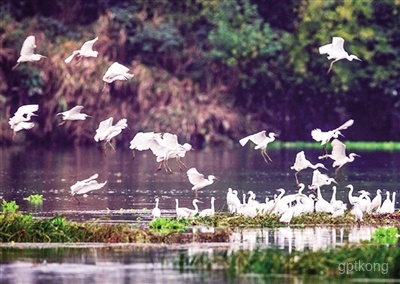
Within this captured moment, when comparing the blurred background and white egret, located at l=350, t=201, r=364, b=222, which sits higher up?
the blurred background

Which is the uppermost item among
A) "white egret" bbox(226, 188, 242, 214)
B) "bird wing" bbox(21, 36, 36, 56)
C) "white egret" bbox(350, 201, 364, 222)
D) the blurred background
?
the blurred background

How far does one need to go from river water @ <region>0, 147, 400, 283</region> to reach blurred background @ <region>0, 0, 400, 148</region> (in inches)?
93.9

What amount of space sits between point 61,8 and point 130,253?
45.8 m

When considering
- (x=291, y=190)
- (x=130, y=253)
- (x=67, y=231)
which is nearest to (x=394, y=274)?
(x=130, y=253)

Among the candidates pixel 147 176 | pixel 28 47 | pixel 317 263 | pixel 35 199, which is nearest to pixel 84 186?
pixel 35 199

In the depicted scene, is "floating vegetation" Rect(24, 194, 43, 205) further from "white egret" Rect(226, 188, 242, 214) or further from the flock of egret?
"white egret" Rect(226, 188, 242, 214)

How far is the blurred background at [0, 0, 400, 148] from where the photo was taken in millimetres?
60938

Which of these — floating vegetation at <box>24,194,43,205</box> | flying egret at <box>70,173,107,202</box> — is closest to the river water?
floating vegetation at <box>24,194,43,205</box>

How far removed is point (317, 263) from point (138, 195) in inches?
563

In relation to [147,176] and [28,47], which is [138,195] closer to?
[28,47]

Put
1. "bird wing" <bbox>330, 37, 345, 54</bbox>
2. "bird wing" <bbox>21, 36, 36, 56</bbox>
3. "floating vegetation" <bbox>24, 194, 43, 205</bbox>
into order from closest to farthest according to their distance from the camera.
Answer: "bird wing" <bbox>21, 36, 36, 56</bbox>, "floating vegetation" <bbox>24, 194, 43, 205</bbox>, "bird wing" <bbox>330, 37, 345, 54</bbox>

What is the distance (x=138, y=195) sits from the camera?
33.6 m

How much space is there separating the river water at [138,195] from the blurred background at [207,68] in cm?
238

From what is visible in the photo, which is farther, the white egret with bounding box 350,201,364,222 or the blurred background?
the blurred background
